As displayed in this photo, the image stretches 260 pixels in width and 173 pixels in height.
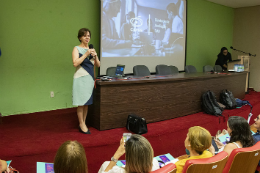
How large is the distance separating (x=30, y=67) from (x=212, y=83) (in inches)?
130

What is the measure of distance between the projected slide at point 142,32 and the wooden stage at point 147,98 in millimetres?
1688

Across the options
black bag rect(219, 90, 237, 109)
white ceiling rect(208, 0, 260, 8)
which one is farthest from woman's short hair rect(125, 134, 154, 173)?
white ceiling rect(208, 0, 260, 8)

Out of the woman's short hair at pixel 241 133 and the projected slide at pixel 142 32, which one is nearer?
the woman's short hair at pixel 241 133

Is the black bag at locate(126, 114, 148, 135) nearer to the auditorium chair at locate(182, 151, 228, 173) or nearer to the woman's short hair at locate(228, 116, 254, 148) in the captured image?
the woman's short hair at locate(228, 116, 254, 148)

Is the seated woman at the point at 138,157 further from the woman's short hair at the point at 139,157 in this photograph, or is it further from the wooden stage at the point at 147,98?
the wooden stage at the point at 147,98

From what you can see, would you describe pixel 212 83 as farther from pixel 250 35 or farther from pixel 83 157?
pixel 250 35

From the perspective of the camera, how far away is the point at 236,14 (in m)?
8.54

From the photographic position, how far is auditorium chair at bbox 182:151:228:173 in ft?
4.61

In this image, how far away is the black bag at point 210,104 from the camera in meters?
4.16

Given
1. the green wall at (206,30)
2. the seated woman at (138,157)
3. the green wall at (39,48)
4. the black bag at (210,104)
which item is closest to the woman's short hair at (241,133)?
the seated woman at (138,157)

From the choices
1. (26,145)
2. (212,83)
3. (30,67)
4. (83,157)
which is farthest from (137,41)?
(83,157)

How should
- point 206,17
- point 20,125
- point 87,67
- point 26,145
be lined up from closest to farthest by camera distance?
point 26,145
point 87,67
point 20,125
point 206,17

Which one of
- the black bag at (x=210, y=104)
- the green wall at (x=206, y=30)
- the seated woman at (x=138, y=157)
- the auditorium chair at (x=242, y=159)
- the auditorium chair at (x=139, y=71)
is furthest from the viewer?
the green wall at (x=206, y=30)

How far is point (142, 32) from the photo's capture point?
5.59 metres
